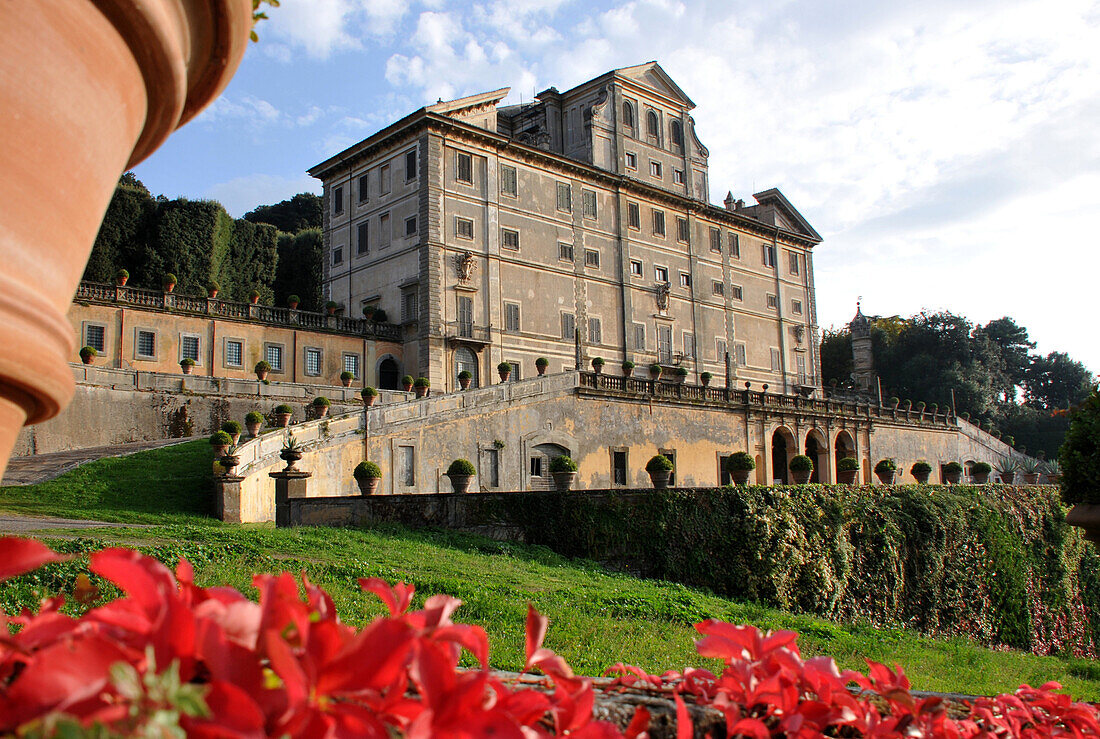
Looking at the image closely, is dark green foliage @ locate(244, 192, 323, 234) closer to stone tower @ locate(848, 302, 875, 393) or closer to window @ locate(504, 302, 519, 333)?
window @ locate(504, 302, 519, 333)

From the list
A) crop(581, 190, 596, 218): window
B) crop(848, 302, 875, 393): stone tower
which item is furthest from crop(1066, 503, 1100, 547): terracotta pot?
crop(848, 302, 875, 393): stone tower

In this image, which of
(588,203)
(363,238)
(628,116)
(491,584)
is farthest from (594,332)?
(491,584)

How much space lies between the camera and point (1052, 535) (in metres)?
29.1

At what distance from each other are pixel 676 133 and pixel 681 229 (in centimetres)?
561

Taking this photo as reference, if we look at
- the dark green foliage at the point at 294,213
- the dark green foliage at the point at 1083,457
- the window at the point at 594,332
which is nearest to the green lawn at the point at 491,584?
the dark green foliage at the point at 1083,457

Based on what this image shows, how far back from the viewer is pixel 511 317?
38.9 meters

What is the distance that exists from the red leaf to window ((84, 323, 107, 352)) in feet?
102

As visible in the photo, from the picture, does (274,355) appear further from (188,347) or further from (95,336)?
(95,336)

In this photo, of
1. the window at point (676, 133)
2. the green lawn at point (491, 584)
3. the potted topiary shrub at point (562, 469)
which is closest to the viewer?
the green lawn at point (491, 584)

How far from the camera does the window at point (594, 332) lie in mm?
42000

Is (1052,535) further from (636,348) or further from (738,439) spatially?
(636,348)

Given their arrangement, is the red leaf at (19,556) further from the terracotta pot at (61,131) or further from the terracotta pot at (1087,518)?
the terracotta pot at (1087,518)

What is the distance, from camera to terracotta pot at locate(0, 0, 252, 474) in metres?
1.61

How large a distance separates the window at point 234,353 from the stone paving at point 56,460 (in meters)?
6.84
